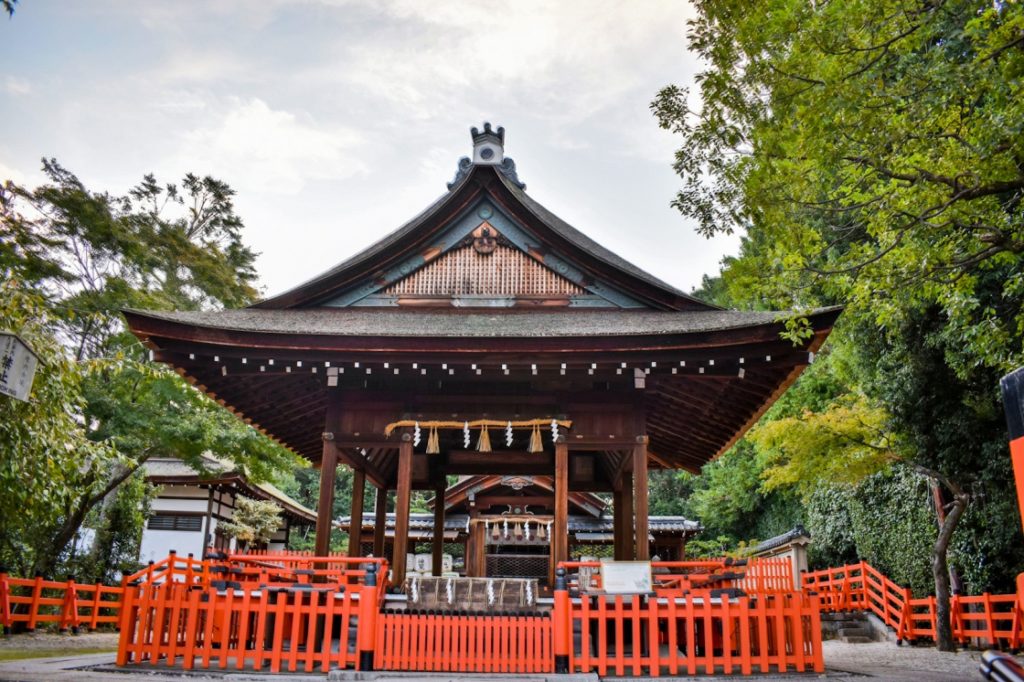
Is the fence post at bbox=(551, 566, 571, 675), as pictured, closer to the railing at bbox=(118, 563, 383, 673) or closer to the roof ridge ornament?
the railing at bbox=(118, 563, 383, 673)

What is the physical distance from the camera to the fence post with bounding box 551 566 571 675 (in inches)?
295

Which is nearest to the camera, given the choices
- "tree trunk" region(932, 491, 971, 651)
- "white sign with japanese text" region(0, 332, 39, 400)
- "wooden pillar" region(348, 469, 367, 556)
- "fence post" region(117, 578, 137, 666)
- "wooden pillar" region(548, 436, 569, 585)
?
"white sign with japanese text" region(0, 332, 39, 400)

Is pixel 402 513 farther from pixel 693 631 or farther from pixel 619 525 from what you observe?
pixel 619 525

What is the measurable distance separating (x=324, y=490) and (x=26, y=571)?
11.7m

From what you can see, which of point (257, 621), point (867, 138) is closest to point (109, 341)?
point (257, 621)

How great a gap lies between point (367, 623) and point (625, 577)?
114 inches

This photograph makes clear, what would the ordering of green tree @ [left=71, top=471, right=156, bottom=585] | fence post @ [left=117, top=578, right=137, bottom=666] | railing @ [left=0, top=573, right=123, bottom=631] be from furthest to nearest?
green tree @ [left=71, top=471, right=156, bottom=585], railing @ [left=0, top=573, right=123, bottom=631], fence post @ [left=117, top=578, right=137, bottom=666]

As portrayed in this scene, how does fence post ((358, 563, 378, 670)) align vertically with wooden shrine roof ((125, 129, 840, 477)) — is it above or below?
below

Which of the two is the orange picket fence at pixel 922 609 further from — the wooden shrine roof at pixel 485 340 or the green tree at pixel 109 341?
the green tree at pixel 109 341

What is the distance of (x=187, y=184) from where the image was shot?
20406 millimetres

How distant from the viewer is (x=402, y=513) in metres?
9.57

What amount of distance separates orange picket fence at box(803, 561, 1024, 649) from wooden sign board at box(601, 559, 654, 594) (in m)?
2.53

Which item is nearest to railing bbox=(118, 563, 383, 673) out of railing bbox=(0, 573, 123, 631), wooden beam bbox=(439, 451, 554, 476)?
railing bbox=(0, 573, 123, 631)

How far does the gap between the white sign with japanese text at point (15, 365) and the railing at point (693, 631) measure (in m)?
5.40
